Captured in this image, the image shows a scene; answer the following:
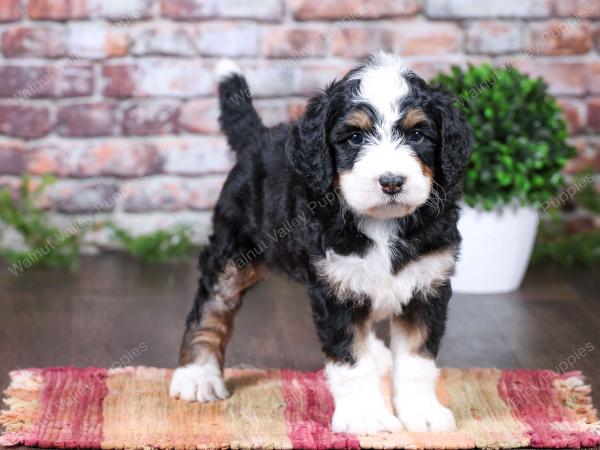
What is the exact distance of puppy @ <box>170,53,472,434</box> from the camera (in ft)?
9.19

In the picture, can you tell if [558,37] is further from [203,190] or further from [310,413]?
[310,413]

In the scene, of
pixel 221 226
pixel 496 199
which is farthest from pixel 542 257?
pixel 221 226

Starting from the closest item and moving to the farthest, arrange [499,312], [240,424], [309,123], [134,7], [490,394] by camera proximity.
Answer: [309,123]
[240,424]
[490,394]
[499,312]
[134,7]

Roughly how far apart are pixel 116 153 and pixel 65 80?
0.44 meters

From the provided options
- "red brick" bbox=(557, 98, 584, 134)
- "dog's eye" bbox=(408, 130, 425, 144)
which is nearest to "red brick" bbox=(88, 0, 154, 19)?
"red brick" bbox=(557, 98, 584, 134)

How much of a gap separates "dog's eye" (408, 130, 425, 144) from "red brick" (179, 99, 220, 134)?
2525 millimetres

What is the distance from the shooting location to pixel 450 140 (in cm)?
291

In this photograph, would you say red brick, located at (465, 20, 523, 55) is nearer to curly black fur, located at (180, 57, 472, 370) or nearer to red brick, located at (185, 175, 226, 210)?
red brick, located at (185, 175, 226, 210)

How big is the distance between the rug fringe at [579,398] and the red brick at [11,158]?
300 cm

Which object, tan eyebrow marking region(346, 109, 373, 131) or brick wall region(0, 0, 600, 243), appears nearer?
tan eyebrow marking region(346, 109, 373, 131)

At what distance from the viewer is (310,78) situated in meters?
5.21

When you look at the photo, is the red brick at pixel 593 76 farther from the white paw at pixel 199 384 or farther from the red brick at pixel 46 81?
the white paw at pixel 199 384

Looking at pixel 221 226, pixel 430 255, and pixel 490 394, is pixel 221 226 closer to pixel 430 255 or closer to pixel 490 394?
pixel 430 255

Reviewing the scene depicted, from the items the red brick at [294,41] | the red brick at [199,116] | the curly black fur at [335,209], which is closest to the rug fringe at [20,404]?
the curly black fur at [335,209]
